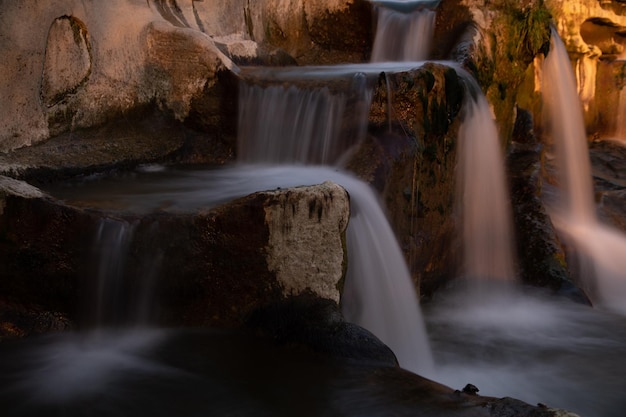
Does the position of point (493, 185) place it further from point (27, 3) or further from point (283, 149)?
point (27, 3)

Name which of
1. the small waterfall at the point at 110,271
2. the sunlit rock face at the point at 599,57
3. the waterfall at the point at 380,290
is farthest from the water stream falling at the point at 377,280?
the sunlit rock face at the point at 599,57

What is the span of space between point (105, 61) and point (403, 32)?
4.04 metres

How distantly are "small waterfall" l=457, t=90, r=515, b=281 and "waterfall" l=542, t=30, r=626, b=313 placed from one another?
99 cm

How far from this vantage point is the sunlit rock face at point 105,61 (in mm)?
5750

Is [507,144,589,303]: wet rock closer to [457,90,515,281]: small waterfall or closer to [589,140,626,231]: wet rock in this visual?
[457,90,515,281]: small waterfall

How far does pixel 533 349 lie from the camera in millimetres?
5094

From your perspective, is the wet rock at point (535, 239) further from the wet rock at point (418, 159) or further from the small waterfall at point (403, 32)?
the small waterfall at point (403, 32)

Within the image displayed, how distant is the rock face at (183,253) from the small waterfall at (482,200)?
2989 mm

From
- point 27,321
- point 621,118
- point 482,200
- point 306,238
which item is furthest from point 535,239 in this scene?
point 621,118

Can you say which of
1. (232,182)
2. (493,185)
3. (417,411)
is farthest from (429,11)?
(417,411)

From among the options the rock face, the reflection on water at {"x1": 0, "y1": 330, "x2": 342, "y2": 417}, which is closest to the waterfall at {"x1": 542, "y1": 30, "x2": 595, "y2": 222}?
the rock face

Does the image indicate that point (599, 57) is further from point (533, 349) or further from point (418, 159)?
point (533, 349)

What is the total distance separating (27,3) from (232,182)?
7.51 feet

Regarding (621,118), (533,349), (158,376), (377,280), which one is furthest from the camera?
(621,118)
